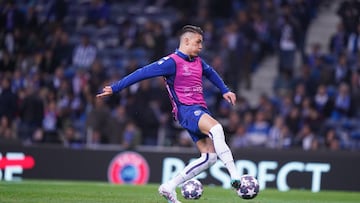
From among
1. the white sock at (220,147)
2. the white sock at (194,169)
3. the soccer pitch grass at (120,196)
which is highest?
the white sock at (220,147)

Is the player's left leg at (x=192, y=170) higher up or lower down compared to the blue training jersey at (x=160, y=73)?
lower down

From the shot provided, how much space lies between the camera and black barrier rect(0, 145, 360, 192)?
20109mm

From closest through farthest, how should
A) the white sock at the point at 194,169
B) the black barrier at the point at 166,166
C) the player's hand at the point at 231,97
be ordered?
the white sock at the point at 194,169 → the player's hand at the point at 231,97 → the black barrier at the point at 166,166

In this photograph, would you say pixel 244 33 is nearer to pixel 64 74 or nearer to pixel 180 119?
pixel 64 74

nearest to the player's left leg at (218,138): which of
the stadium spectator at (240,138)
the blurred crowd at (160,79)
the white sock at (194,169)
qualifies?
the white sock at (194,169)

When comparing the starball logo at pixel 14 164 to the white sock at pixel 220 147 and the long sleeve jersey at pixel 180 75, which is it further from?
the white sock at pixel 220 147

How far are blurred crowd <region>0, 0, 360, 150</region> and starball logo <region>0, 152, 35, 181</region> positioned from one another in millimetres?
468

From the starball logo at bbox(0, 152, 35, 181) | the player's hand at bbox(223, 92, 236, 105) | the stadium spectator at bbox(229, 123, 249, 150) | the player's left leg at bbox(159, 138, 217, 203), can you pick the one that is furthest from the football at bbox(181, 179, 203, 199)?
the stadium spectator at bbox(229, 123, 249, 150)

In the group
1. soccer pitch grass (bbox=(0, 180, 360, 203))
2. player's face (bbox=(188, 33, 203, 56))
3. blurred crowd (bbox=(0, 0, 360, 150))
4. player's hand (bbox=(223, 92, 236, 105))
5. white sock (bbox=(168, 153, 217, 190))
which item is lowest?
soccer pitch grass (bbox=(0, 180, 360, 203))

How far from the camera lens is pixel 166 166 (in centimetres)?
2091

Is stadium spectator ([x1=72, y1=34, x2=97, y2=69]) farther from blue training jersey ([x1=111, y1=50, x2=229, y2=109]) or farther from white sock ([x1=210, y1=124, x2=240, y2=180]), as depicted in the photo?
white sock ([x1=210, y1=124, x2=240, y2=180])

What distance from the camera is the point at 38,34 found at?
91.8 feet

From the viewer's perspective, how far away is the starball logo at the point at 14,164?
20925 mm

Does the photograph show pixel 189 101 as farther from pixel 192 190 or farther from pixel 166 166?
pixel 166 166
